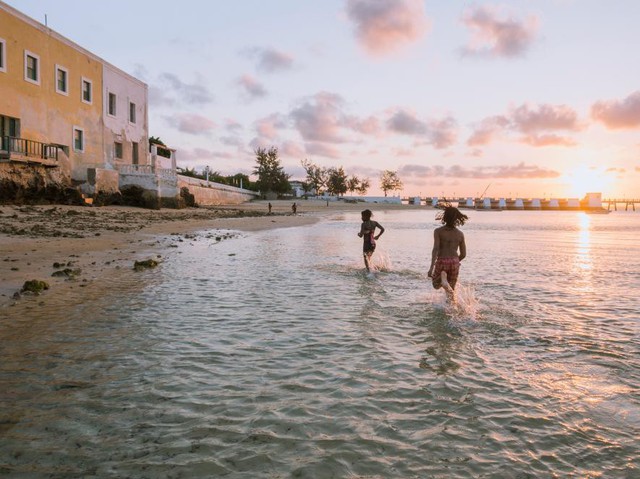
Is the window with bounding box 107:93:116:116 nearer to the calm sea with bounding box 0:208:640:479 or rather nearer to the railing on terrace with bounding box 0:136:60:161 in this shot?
the railing on terrace with bounding box 0:136:60:161

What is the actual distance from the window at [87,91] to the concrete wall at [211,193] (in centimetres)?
967

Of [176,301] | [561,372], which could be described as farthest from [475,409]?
[176,301]

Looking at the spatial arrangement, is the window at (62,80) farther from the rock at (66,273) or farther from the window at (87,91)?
the rock at (66,273)

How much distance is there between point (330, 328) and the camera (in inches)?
266

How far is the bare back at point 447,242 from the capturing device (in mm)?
8047

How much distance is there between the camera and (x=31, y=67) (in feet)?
95.9

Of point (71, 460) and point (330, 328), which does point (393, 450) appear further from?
point (330, 328)

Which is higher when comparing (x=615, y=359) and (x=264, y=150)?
(x=264, y=150)

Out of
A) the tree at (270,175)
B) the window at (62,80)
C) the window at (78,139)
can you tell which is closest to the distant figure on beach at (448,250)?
the window at (78,139)

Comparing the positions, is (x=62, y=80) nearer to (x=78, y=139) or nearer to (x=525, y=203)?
(x=78, y=139)

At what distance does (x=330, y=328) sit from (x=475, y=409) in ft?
9.58

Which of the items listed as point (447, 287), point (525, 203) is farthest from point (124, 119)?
point (525, 203)

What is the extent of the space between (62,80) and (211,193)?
25.1 meters

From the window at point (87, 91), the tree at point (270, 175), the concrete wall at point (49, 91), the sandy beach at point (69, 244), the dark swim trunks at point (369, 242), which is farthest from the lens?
the tree at point (270, 175)
